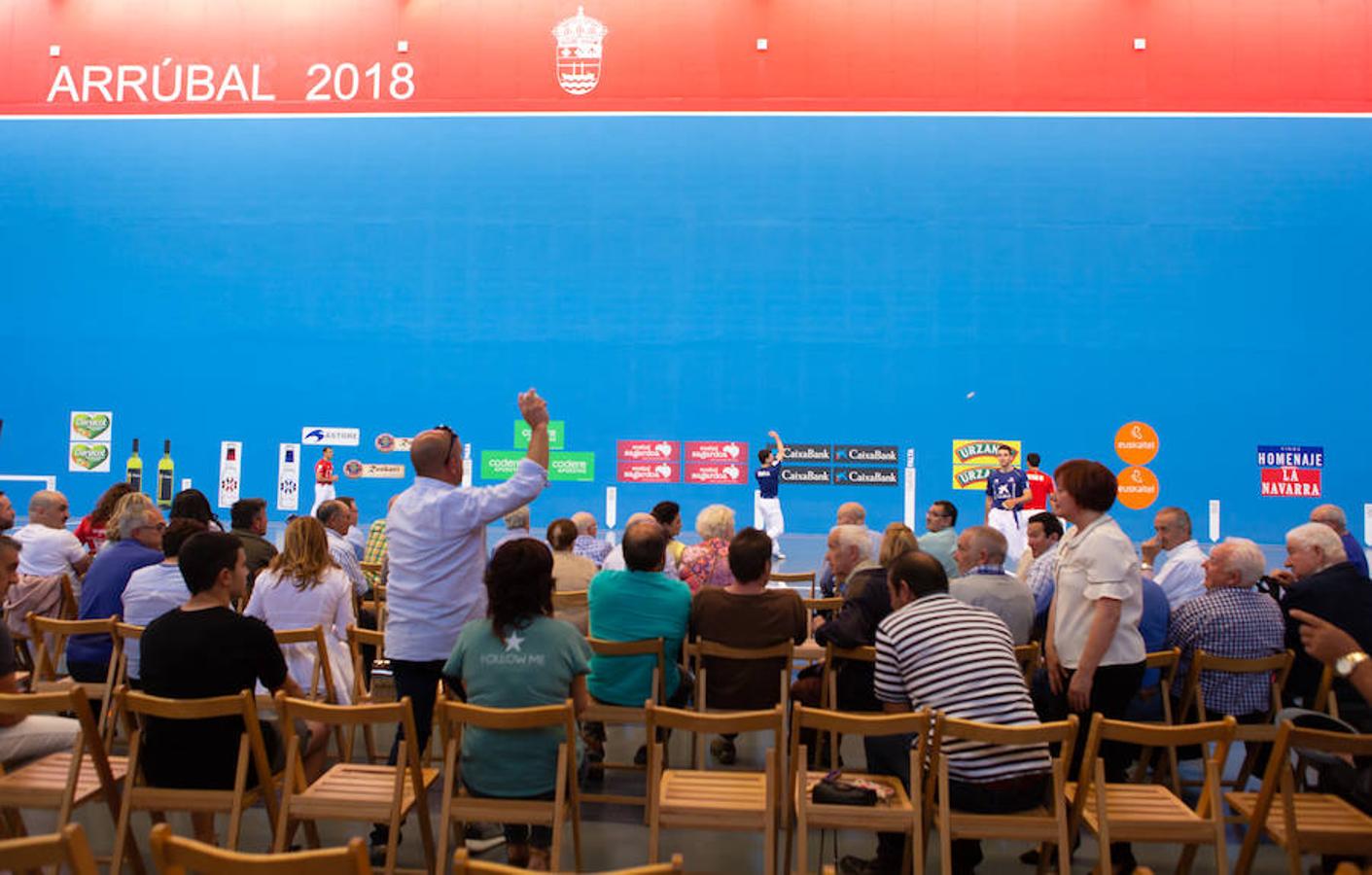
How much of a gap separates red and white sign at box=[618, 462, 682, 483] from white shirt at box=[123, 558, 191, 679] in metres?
8.49

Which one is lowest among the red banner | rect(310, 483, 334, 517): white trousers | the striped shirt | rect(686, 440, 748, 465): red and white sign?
the striped shirt

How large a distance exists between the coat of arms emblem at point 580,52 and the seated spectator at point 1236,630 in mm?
10060

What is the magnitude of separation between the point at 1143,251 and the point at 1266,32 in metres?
2.73

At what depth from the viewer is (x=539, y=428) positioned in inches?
138

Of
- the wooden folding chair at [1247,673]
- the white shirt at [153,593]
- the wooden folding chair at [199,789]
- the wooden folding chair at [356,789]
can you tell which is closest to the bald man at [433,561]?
the wooden folding chair at [356,789]

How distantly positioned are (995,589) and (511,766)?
6.55ft

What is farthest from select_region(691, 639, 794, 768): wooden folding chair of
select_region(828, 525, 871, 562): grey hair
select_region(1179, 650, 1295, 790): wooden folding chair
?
select_region(1179, 650, 1295, 790): wooden folding chair

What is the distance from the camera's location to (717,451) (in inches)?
490

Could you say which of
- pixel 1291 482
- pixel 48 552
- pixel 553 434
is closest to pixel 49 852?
pixel 48 552

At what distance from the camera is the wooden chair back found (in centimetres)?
267

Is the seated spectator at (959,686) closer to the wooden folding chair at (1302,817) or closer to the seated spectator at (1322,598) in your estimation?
the wooden folding chair at (1302,817)

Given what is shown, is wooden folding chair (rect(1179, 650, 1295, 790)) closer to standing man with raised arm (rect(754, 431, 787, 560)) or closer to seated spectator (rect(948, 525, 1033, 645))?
seated spectator (rect(948, 525, 1033, 645))

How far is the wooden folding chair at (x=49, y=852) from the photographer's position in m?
1.84

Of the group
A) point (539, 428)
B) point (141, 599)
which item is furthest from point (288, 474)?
point (539, 428)
